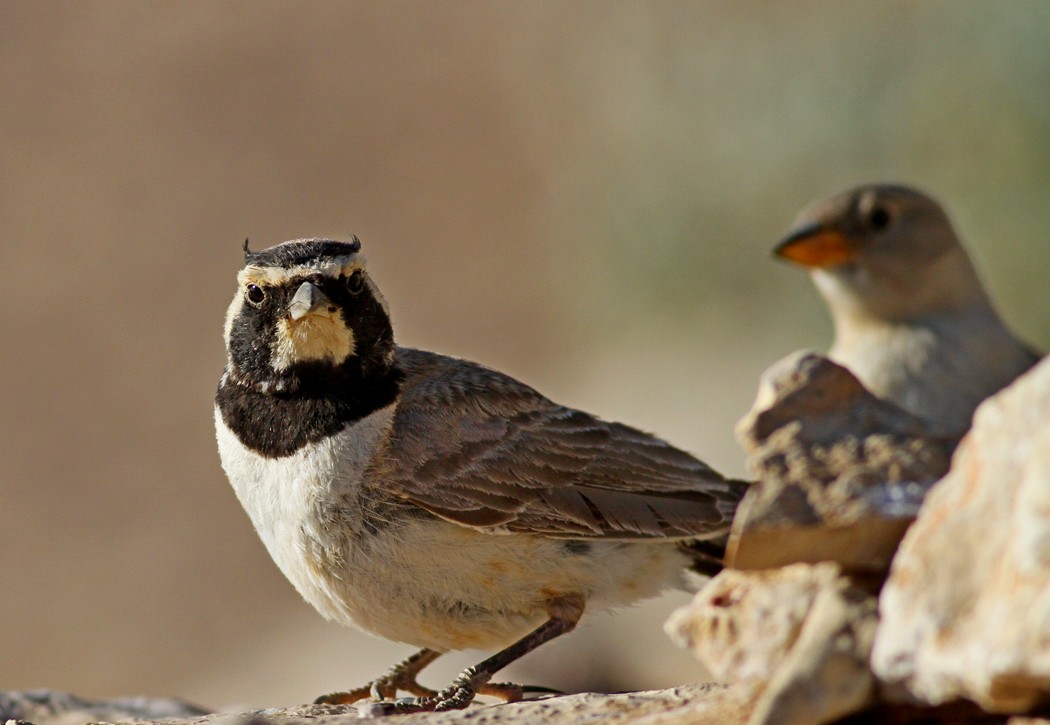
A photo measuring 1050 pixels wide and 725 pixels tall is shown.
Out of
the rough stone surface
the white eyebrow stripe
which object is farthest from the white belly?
the white eyebrow stripe

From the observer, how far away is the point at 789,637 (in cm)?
321

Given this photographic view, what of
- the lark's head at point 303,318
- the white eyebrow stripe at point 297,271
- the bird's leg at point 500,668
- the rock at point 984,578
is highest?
the white eyebrow stripe at point 297,271

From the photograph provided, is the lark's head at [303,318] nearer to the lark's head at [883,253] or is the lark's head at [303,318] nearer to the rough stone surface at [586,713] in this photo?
the rough stone surface at [586,713]

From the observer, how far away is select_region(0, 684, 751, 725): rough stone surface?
3332mm

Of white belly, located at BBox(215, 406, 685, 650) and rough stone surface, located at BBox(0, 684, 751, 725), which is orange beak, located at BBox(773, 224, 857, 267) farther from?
rough stone surface, located at BBox(0, 684, 751, 725)

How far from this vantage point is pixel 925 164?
1181cm

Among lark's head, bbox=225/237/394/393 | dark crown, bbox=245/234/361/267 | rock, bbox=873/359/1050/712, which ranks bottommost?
rock, bbox=873/359/1050/712

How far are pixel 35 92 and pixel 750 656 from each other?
62.1 ft

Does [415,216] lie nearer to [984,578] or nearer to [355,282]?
[355,282]

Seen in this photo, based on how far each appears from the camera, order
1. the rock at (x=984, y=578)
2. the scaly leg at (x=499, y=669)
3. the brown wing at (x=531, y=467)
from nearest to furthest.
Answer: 1. the rock at (x=984, y=578)
2. the scaly leg at (x=499, y=669)
3. the brown wing at (x=531, y=467)

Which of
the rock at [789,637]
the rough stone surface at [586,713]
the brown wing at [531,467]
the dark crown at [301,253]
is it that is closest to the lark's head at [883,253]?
the brown wing at [531,467]

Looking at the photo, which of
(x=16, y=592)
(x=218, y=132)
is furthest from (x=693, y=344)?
(x=218, y=132)

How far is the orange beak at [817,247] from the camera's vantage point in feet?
26.7

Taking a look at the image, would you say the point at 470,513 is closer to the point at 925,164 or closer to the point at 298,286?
the point at 298,286
